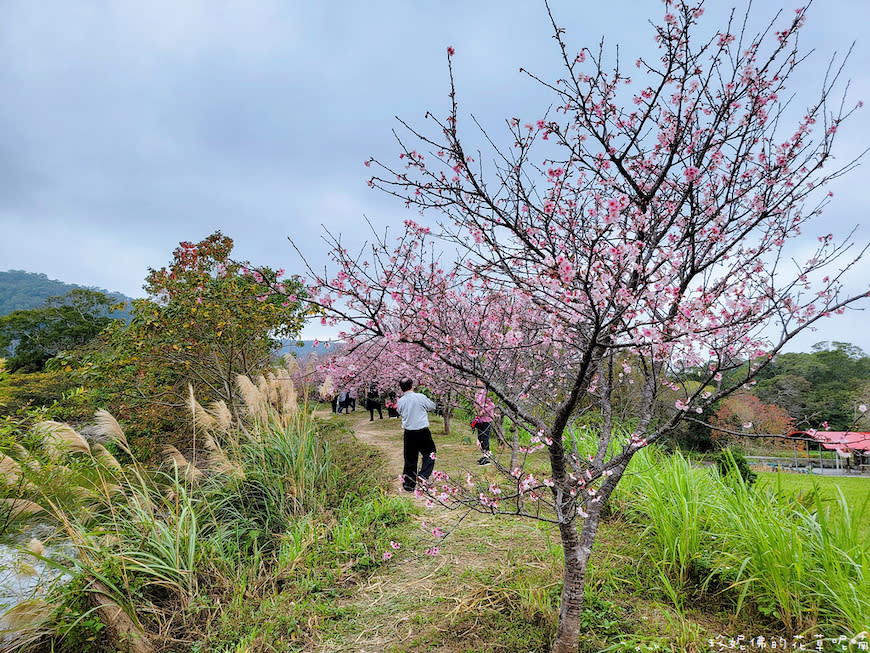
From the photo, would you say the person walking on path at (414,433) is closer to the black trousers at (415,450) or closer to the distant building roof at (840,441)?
the black trousers at (415,450)

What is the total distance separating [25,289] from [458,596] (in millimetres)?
123461

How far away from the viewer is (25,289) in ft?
300

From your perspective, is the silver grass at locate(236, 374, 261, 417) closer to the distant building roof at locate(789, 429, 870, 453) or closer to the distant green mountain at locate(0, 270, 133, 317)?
the distant building roof at locate(789, 429, 870, 453)

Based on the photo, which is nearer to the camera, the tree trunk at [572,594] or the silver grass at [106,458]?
the tree trunk at [572,594]

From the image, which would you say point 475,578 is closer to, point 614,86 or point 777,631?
point 777,631

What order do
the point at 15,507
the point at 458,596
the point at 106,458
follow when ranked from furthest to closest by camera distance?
the point at 106,458, the point at 15,507, the point at 458,596

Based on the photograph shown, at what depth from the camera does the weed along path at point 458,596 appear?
277cm

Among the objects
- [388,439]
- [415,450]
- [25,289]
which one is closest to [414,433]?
[415,450]

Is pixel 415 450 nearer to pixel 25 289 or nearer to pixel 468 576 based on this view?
pixel 468 576

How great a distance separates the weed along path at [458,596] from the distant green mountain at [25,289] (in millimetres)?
81605

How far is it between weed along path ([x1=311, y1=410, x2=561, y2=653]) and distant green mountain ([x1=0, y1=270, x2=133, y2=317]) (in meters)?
81.6

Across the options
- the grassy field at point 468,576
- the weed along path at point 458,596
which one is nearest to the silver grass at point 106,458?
the grassy field at point 468,576

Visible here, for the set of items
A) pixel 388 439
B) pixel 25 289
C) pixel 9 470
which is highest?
pixel 25 289

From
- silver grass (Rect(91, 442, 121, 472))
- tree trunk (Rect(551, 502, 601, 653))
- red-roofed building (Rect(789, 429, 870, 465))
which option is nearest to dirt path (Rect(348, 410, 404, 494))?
silver grass (Rect(91, 442, 121, 472))
